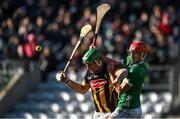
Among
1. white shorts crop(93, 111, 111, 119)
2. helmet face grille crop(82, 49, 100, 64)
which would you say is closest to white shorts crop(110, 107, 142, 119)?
white shorts crop(93, 111, 111, 119)

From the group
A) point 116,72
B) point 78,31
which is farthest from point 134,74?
point 78,31

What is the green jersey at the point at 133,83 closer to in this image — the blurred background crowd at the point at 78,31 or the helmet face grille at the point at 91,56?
the helmet face grille at the point at 91,56

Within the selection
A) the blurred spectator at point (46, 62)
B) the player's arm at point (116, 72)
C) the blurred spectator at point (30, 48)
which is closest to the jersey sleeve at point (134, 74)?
the player's arm at point (116, 72)

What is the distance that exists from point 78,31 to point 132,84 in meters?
9.49

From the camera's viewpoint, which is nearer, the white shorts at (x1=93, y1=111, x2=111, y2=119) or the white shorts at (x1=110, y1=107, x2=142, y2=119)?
the white shorts at (x1=110, y1=107, x2=142, y2=119)

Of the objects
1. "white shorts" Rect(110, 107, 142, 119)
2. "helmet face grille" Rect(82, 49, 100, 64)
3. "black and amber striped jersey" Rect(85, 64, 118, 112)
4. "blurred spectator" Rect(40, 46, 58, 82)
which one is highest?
"blurred spectator" Rect(40, 46, 58, 82)

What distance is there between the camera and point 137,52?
9844 mm

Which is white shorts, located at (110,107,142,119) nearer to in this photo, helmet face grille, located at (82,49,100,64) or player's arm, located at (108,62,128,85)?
player's arm, located at (108,62,128,85)

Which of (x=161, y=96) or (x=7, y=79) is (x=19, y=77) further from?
(x=161, y=96)

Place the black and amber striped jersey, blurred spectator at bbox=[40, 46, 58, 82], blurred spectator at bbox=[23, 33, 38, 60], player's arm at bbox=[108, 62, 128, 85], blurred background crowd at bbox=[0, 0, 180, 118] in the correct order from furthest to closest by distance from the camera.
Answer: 1. blurred spectator at bbox=[40, 46, 58, 82]
2. blurred background crowd at bbox=[0, 0, 180, 118]
3. blurred spectator at bbox=[23, 33, 38, 60]
4. the black and amber striped jersey
5. player's arm at bbox=[108, 62, 128, 85]

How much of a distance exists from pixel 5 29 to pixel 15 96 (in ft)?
6.07

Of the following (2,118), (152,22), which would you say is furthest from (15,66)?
(152,22)

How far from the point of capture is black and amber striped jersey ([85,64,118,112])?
33.2 ft

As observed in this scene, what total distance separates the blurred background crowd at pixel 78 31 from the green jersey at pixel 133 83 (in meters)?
7.87
